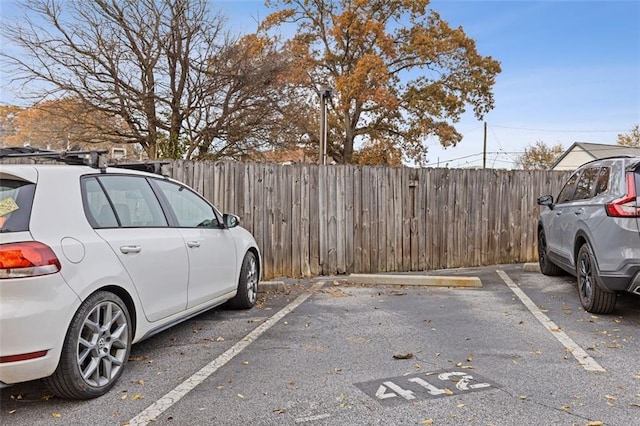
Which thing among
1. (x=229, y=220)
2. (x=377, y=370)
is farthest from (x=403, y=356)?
(x=229, y=220)

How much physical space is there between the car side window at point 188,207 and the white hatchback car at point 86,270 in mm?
30

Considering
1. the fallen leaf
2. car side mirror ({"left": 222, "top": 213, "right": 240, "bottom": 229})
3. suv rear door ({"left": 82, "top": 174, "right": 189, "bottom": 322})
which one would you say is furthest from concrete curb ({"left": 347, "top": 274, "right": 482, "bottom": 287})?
suv rear door ({"left": 82, "top": 174, "right": 189, "bottom": 322})

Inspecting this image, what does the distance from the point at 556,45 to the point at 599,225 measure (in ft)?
31.0

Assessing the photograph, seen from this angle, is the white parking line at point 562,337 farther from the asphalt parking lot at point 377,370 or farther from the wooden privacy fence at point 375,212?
the wooden privacy fence at point 375,212

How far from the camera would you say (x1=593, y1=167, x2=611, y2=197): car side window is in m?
5.07

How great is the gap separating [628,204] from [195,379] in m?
Result: 4.25

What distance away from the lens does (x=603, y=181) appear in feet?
17.1

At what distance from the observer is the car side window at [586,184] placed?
5.56 metres

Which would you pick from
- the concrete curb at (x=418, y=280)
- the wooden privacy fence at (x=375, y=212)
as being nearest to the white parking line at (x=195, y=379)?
the concrete curb at (x=418, y=280)

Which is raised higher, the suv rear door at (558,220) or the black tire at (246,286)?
the suv rear door at (558,220)

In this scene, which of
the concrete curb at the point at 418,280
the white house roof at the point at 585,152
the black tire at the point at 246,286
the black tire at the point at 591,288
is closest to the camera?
the black tire at the point at 591,288

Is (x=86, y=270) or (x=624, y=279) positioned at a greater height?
(x=86, y=270)

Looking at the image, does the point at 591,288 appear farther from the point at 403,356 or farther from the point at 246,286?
the point at 246,286

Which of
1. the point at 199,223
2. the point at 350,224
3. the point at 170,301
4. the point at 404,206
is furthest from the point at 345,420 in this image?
the point at 404,206
